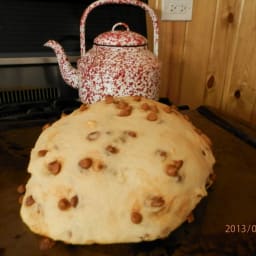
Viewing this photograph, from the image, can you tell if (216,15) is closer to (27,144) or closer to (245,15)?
(245,15)

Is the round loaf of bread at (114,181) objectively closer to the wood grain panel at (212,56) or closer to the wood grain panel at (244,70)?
the wood grain panel at (212,56)

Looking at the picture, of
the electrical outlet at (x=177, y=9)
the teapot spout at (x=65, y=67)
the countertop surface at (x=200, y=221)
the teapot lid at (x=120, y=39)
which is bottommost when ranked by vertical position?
the countertop surface at (x=200, y=221)

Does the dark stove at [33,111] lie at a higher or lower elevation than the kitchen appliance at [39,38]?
lower

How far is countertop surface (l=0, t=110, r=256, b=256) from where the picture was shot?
1.66ft

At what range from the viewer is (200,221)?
57 cm

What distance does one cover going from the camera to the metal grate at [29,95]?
1.04 metres

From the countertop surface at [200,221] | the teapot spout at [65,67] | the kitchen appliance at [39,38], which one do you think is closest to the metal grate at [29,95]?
the kitchen appliance at [39,38]

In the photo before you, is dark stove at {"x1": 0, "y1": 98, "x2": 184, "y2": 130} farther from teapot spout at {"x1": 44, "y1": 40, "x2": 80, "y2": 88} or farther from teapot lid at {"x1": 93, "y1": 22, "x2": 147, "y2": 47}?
teapot lid at {"x1": 93, "y1": 22, "x2": 147, "y2": 47}

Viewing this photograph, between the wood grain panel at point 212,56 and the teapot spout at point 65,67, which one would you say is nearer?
the teapot spout at point 65,67

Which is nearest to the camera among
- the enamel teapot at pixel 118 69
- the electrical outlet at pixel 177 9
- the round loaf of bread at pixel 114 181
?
the round loaf of bread at pixel 114 181

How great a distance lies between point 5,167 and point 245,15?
1.17 meters

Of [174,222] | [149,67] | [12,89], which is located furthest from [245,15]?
[174,222]

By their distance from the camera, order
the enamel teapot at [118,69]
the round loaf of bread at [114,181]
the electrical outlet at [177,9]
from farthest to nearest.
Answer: the electrical outlet at [177,9] < the enamel teapot at [118,69] < the round loaf of bread at [114,181]
